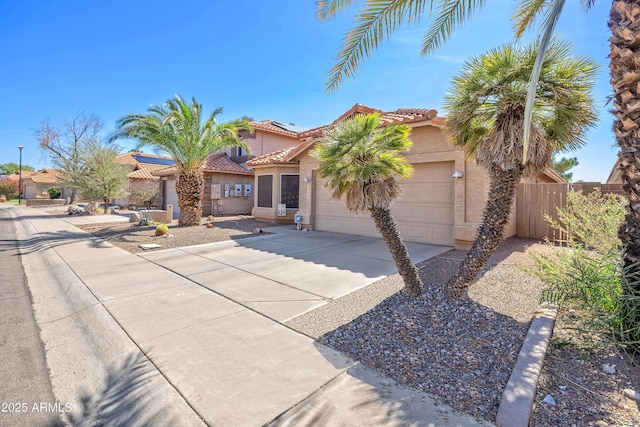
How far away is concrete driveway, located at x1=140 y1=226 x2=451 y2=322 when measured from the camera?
5.47 metres

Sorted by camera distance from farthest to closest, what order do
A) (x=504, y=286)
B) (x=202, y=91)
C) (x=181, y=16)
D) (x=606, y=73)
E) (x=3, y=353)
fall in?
(x=202, y=91) → (x=181, y=16) → (x=504, y=286) → (x=606, y=73) → (x=3, y=353)

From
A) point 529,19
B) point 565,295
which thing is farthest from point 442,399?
point 529,19

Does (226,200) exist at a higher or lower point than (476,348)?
higher

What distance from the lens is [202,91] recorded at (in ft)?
50.5

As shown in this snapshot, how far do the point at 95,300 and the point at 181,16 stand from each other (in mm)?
9761

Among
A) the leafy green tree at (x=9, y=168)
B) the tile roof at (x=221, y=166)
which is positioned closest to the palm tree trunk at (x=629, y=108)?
the tile roof at (x=221, y=166)

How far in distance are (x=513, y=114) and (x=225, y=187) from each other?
19.5m

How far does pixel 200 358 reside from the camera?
3.50 meters

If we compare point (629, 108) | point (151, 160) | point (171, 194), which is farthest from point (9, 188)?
point (629, 108)

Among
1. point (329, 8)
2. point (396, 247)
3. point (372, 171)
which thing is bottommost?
point (396, 247)

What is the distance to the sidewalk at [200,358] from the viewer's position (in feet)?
8.64

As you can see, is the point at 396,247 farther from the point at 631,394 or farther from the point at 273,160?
the point at 273,160

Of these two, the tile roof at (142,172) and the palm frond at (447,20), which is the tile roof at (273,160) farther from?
the tile roof at (142,172)

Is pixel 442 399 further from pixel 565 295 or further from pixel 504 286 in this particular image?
pixel 504 286
